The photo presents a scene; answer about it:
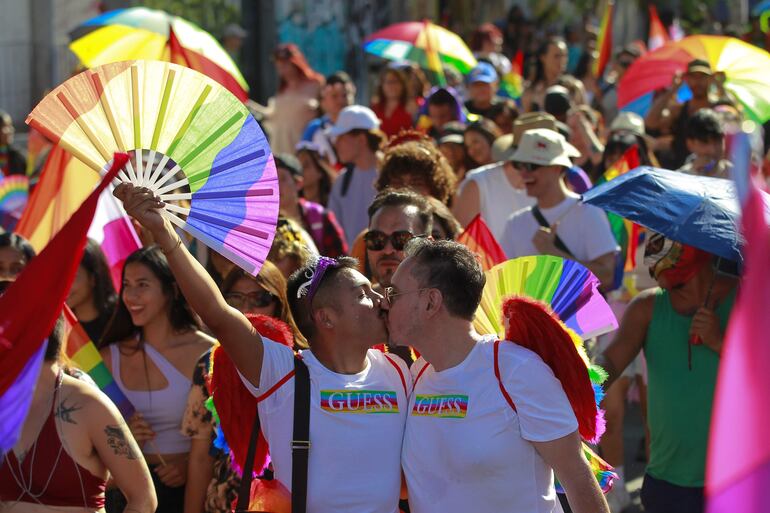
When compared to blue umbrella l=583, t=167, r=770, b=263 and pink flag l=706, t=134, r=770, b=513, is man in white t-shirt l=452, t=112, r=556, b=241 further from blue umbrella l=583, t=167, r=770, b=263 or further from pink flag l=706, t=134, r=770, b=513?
pink flag l=706, t=134, r=770, b=513

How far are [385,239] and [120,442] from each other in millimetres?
1567

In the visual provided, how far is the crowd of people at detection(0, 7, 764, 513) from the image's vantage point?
3682 millimetres

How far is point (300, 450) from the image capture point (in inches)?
148

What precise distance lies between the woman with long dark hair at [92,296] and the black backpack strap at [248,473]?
2510 mm

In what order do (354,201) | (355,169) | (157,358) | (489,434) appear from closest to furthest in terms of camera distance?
(489,434), (157,358), (354,201), (355,169)

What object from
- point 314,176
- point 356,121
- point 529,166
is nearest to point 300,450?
point 529,166

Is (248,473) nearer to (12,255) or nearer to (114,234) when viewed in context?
(12,255)

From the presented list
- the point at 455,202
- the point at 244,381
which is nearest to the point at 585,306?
the point at 244,381

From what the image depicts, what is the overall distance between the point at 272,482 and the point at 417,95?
8634 millimetres

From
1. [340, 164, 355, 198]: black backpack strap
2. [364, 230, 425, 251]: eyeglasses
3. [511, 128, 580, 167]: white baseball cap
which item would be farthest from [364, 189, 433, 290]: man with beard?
[340, 164, 355, 198]: black backpack strap

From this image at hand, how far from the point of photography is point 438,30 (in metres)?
12.8

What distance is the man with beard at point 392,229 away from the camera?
5.22 m

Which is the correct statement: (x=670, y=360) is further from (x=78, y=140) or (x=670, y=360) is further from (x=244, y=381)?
(x=78, y=140)

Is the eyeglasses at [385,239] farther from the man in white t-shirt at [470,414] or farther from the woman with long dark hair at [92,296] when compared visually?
the woman with long dark hair at [92,296]
